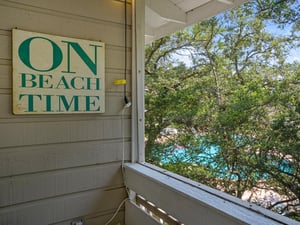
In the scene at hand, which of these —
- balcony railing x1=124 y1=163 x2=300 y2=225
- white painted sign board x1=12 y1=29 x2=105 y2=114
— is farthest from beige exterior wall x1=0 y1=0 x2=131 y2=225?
balcony railing x1=124 y1=163 x2=300 y2=225

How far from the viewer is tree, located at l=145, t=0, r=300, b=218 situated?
275 cm

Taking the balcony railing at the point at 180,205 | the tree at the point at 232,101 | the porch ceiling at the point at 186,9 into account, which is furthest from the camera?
the tree at the point at 232,101

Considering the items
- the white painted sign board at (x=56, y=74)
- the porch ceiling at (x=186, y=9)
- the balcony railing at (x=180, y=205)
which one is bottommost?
the balcony railing at (x=180, y=205)

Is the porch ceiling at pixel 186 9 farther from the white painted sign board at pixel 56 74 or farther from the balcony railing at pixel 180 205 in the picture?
the balcony railing at pixel 180 205

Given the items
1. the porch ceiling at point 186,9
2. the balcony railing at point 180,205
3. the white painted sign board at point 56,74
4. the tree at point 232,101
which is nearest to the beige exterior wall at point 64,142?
the white painted sign board at point 56,74

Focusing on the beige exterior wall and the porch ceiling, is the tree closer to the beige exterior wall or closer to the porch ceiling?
the porch ceiling

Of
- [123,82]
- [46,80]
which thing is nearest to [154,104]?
[123,82]

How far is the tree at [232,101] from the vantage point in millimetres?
2746

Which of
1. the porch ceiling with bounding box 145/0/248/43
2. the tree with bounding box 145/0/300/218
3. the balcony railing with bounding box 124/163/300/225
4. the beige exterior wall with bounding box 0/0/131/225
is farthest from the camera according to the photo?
the tree with bounding box 145/0/300/218

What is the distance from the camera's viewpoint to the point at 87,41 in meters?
1.40

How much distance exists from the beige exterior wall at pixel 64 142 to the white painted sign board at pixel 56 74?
0.04 m

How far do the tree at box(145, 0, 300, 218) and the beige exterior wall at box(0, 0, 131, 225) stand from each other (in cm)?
205

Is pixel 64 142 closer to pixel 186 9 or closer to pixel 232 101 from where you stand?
pixel 186 9

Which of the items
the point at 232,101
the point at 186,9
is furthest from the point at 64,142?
the point at 232,101
